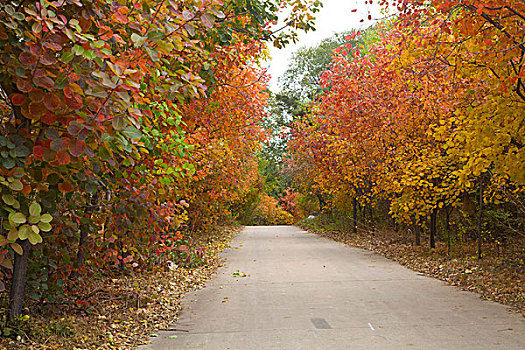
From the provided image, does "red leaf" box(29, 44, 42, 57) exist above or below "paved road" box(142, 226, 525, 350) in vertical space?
above

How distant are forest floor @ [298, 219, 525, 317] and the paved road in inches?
15.8

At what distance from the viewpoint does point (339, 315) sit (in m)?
6.75

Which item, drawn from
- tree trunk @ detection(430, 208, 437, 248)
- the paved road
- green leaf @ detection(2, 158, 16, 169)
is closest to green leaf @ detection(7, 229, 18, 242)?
green leaf @ detection(2, 158, 16, 169)

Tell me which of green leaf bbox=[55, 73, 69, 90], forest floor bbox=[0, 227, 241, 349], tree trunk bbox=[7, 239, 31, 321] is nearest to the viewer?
→ green leaf bbox=[55, 73, 69, 90]

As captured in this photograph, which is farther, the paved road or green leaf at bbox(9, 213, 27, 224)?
the paved road

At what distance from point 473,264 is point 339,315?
5.21 metres

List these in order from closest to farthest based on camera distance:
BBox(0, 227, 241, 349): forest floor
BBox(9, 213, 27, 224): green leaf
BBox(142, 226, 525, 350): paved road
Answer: BBox(9, 213, 27, 224): green leaf < BBox(0, 227, 241, 349): forest floor < BBox(142, 226, 525, 350): paved road

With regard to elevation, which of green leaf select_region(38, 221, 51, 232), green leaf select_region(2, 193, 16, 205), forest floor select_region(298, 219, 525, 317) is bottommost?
forest floor select_region(298, 219, 525, 317)

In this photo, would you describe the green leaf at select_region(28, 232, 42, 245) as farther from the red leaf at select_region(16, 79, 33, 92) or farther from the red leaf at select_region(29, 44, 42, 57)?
the red leaf at select_region(29, 44, 42, 57)

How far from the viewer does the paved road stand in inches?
217

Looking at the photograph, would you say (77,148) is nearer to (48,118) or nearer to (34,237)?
(48,118)

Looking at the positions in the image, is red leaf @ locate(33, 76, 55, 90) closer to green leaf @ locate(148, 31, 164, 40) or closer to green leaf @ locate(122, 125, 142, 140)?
green leaf @ locate(122, 125, 142, 140)

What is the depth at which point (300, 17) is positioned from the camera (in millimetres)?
7445

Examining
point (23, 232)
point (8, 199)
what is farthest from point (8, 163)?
point (23, 232)
